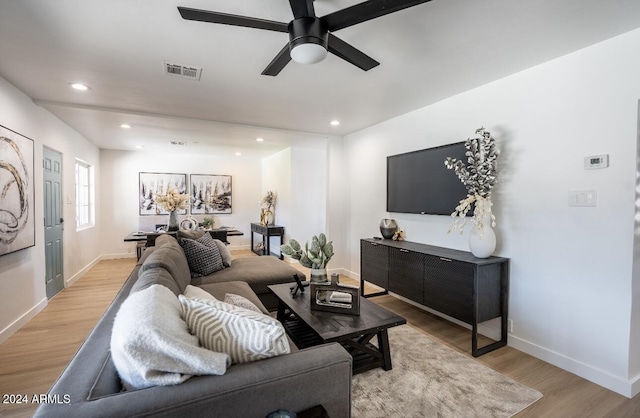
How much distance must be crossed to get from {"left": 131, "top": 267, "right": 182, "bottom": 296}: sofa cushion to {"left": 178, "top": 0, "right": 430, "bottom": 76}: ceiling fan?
1.37 m

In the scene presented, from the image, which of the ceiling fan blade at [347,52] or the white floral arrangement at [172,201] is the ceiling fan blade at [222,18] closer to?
the ceiling fan blade at [347,52]

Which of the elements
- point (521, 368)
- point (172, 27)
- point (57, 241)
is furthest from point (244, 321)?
point (57, 241)

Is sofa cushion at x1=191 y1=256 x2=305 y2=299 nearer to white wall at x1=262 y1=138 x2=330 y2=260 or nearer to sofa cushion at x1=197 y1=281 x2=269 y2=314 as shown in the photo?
sofa cushion at x1=197 y1=281 x2=269 y2=314

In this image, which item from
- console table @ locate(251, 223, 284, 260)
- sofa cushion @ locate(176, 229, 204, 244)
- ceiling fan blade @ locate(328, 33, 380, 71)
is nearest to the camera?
ceiling fan blade @ locate(328, 33, 380, 71)

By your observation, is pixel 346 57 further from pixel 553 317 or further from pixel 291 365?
pixel 553 317

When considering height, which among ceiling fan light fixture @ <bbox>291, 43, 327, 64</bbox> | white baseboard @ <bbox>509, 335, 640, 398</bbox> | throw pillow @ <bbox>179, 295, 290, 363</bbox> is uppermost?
ceiling fan light fixture @ <bbox>291, 43, 327, 64</bbox>

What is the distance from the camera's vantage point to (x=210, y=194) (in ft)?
24.1

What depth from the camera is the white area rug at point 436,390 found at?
186 cm

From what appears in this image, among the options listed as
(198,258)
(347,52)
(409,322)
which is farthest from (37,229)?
(409,322)

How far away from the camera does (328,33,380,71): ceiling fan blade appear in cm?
170

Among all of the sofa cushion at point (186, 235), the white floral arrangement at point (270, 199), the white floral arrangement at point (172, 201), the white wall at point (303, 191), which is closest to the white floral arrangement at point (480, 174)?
the sofa cushion at point (186, 235)

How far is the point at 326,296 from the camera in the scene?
94.6 inches

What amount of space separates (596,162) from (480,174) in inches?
29.8

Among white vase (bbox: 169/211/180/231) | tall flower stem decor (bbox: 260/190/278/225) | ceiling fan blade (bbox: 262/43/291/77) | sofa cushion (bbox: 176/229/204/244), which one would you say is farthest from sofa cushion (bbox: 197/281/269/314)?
tall flower stem decor (bbox: 260/190/278/225)
